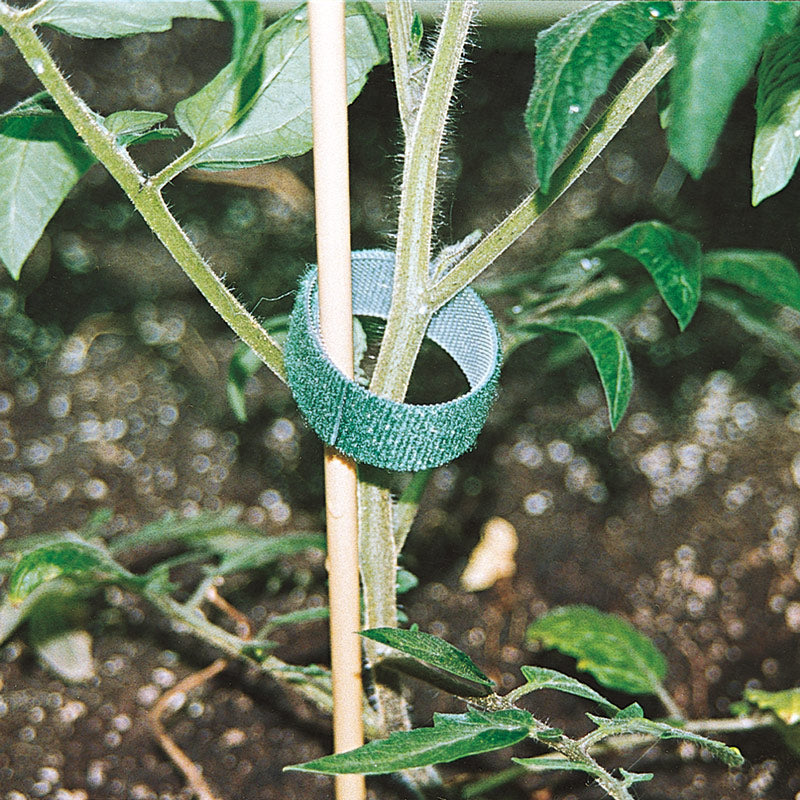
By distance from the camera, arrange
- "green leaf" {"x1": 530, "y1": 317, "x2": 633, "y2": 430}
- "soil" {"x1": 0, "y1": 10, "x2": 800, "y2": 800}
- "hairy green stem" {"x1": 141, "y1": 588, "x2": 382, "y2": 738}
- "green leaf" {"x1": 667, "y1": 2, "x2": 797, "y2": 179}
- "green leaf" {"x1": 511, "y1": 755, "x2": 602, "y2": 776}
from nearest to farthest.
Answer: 1. "green leaf" {"x1": 667, "y1": 2, "x2": 797, "y2": 179}
2. "green leaf" {"x1": 511, "y1": 755, "x2": 602, "y2": 776}
3. "green leaf" {"x1": 530, "y1": 317, "x2": 633, "y2": 430}
4. "hairy green stem" {"x1": 141, "y1": 588, "x2": 382, "y2": 738}
5. "soil" {"x1": 0, "y1": 10, "x2": 800, "y2": 800}

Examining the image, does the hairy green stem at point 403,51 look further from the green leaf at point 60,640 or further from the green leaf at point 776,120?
the green leaf at point 60,640

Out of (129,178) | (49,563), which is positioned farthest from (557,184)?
(49,563)

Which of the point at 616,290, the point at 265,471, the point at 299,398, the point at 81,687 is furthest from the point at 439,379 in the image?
the point at 299,398

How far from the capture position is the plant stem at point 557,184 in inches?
14.9

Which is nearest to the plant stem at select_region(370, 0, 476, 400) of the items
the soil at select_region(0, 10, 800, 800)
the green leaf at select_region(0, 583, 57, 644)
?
the soil at select_region(0, 10, 800, 800)

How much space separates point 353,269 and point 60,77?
0.18m

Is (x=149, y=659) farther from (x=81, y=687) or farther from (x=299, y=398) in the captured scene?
(x=299, y=398)

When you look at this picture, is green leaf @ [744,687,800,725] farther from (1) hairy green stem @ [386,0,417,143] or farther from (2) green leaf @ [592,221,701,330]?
(1) hairy green stem @ [386,0,417,143]

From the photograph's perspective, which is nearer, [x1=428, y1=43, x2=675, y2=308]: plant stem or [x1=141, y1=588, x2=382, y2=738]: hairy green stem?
[x1=428, y1=43, x2=675, y2=308]: plant stem

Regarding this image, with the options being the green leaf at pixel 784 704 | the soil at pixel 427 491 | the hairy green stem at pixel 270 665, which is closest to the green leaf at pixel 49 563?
the hairy green stem at pixel 270 665

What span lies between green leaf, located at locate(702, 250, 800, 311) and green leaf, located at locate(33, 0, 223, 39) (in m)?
0.36

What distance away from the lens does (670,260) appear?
1.47ft

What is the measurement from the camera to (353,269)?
1.53 ft

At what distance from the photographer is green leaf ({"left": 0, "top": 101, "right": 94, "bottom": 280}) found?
17.0 inches
